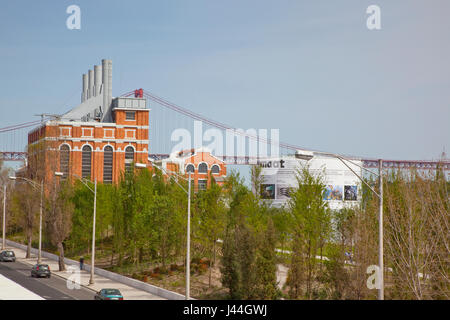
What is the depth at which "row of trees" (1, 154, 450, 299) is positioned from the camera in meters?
29.1

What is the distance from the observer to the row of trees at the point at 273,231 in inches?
→ 1146

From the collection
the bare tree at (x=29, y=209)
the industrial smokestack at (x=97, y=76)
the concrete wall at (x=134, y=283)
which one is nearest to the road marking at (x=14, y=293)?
the concrete wall at (x=134, y=283)

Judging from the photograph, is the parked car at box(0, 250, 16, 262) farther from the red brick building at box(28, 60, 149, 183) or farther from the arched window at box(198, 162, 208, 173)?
the arched window at box(198, 162, 208, 173)

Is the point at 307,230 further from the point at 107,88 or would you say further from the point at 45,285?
the point at 107,88

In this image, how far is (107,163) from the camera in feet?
320

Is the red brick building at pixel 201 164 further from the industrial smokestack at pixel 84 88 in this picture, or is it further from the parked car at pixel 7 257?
the parked car at pixel 7 257

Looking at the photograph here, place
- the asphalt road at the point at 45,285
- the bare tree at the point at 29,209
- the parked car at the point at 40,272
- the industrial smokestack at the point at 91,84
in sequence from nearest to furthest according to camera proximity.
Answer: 1. the asphalt road at the point at 45,285
2. the parked car at the point at 40,272
3. the bare tree at the point at 29,209
4. the industrial smokestack at the point at 91,84

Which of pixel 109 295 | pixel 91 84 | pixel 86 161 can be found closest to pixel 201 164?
pixel 86 161

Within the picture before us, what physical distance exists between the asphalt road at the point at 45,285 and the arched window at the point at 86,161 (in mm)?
38515

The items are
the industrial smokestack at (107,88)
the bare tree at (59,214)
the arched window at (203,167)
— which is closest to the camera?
the bare tree at (59,214)

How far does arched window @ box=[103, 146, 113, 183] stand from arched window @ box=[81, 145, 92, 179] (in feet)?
8.38

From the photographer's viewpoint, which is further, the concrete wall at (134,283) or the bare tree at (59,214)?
the bare tree at (59,214)

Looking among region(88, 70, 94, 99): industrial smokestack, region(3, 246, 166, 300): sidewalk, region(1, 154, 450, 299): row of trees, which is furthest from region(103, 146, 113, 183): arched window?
region(3, 246, 166, 300): sidewalk

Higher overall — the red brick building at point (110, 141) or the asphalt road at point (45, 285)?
the red brick building at point (110, 141)
